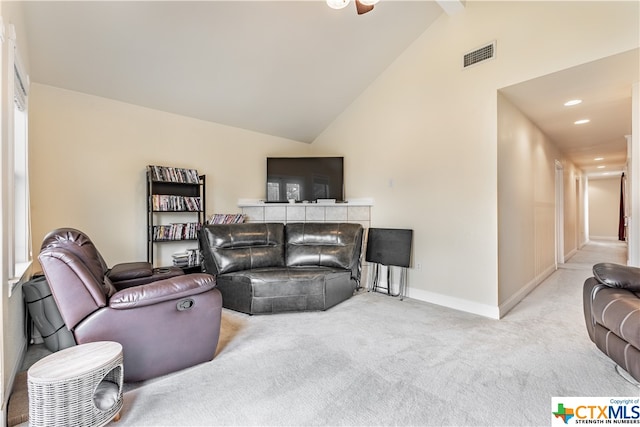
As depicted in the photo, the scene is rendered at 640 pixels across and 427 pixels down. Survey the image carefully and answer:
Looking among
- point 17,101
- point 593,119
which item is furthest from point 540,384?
point 17,101

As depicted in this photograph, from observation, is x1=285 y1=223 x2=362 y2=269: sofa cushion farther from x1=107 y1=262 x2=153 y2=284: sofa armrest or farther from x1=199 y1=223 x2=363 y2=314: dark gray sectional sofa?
x1=107 y1=262 x2=153 y2=284: sofa armrest

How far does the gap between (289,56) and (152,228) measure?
2770mm

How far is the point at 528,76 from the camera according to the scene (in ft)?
9.29

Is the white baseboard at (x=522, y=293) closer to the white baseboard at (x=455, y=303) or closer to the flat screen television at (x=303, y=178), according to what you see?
the white baseboard at (x=455, y=303)

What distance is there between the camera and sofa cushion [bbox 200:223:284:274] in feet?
11.5

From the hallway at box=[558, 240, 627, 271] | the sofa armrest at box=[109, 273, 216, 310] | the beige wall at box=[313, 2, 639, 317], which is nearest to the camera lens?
the sofa armrest at box=[109, 273, 216, 310]

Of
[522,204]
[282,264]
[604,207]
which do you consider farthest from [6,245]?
[604,207]

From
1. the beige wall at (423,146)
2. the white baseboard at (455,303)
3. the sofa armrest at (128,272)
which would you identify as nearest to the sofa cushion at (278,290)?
the sofa armrest at (128,272)

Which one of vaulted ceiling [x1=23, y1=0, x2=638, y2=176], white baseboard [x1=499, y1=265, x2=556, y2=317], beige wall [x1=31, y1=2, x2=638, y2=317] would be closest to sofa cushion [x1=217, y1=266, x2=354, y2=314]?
beige wall [x1=31, y1=2, x2=638, y2=317]

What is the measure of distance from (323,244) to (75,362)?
2.81 m

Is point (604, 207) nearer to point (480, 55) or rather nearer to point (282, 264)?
point (480, 55)

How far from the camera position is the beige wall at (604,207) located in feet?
34.0

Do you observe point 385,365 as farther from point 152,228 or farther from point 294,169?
point 294,169

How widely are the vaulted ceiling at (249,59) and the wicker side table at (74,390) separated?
112 inches
